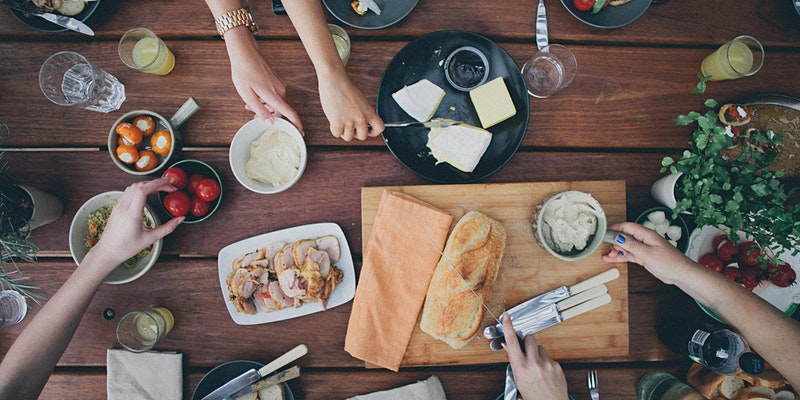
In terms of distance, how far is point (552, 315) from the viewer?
5.12ft

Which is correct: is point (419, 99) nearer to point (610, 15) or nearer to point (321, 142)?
point (321, 142)

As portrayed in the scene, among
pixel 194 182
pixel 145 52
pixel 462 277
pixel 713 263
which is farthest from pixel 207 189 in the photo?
pixel 713 263

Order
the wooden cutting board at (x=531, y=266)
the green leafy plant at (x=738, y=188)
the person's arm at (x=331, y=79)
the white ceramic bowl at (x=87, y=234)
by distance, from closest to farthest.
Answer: the green leafy plant at (x=738, y=188) → the person's arm at (x=331, y=79) → the white ceramic bowl at (x=87, y=234) → the wooden cutting board at (x=531, y=266)

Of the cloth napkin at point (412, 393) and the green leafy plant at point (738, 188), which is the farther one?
the cloth napkin at point (412, 393)

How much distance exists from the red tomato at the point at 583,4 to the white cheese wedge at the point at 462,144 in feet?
2.02

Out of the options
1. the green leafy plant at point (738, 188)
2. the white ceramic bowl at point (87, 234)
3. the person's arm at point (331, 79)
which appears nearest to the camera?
the green leafy plant at point (738, 188)

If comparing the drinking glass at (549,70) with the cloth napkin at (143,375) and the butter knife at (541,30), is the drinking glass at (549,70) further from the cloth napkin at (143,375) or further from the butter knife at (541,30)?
the cloth napkin at (143,375)

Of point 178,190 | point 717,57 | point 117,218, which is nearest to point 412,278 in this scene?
point 178,190

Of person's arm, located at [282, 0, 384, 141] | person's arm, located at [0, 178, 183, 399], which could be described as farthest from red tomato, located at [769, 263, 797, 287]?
person's arm, located at [0, 178, 183, 399]

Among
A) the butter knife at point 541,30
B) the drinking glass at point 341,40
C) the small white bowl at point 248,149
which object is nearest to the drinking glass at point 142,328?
the small white bowl at point 248,149

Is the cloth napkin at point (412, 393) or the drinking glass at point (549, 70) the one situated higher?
the drinking glass at point (549, 70)

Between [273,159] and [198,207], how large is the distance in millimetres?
318

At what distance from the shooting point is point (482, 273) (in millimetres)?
1538

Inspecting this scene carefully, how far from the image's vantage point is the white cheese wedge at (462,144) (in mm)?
1593
